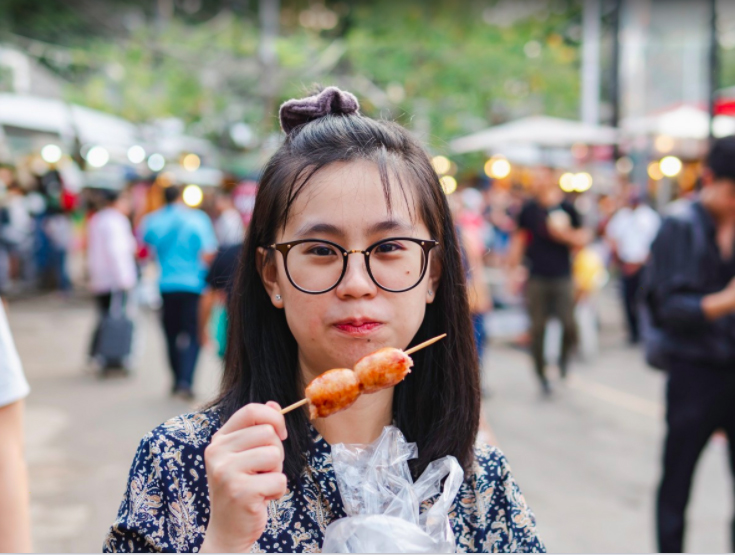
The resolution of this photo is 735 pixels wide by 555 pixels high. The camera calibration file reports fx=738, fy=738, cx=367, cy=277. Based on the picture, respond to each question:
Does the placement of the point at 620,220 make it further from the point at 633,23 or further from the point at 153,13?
the point at 153,13

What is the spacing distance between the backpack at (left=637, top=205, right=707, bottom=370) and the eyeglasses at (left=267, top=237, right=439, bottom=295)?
2648mm

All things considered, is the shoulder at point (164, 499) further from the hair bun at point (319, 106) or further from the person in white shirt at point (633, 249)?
the person in white shirt at point (633, 249)

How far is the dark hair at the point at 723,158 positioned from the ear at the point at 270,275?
283 centimetres

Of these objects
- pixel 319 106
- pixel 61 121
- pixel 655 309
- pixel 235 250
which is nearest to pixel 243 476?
pixel 319 106

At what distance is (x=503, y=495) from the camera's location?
1731 millimetres

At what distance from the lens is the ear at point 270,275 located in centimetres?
170

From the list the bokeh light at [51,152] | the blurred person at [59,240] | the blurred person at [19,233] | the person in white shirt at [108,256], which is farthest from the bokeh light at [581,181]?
the blurred person at [19,233]

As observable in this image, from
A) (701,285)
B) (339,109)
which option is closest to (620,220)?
(701,285)

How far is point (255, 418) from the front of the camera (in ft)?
4.29

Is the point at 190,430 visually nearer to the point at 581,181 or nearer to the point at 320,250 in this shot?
the point at 320,250

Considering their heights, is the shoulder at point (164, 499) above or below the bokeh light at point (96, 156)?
below

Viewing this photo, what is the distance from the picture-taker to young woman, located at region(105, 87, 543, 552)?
1.52 meters

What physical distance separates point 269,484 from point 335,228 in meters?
0.54

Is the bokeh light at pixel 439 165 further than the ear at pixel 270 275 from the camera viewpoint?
Yes
